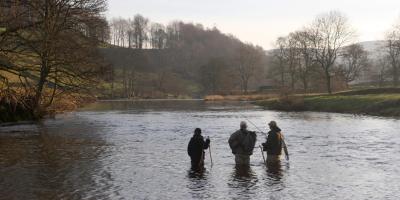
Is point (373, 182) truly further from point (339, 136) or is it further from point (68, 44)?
point (68, 44)

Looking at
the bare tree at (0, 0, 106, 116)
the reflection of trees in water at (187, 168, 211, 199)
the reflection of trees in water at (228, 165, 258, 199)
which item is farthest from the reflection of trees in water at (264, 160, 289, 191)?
the bare tree at (0, 0, 106, 116)

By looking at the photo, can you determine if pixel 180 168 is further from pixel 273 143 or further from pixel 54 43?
pixel 54 43

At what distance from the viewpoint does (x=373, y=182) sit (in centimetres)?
1798

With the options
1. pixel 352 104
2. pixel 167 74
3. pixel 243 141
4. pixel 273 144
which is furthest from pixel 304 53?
pixel 243 141

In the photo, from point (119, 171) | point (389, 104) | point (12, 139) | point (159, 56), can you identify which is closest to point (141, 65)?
point (159, 56)

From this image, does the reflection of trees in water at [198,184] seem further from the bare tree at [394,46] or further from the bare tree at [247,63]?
the bare tree at [247,63]

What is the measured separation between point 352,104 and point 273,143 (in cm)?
4265

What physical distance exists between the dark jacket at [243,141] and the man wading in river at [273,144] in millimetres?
973

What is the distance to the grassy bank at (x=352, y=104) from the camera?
53.7 metres

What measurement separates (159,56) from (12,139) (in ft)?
553

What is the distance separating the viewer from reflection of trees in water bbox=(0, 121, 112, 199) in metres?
16.5

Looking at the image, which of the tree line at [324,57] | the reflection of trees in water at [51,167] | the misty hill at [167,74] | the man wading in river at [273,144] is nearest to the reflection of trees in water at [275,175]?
the man wading in river at [273,144]

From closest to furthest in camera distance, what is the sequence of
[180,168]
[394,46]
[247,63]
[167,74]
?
[180,168] < [394,46] < [247,63] < [167,74]

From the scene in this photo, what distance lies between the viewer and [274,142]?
21578 millimetres
